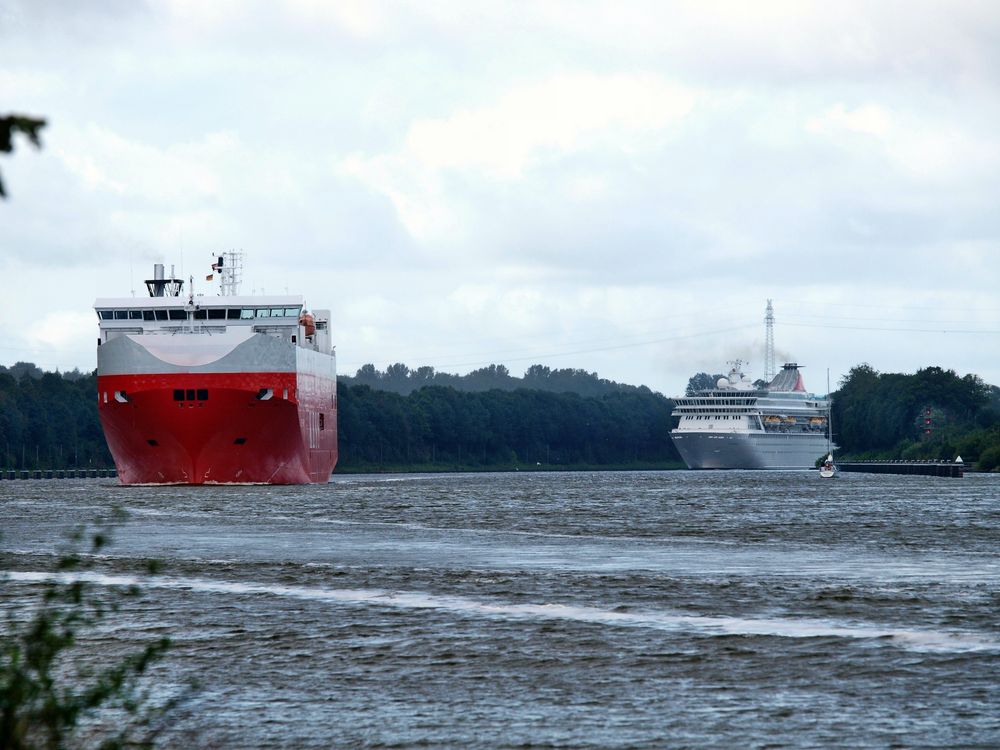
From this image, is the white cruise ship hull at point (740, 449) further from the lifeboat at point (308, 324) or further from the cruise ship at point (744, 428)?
the lifeboat at point (308, 324)

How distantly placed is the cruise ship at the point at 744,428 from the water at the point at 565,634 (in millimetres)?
123626

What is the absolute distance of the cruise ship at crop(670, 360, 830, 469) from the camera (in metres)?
163

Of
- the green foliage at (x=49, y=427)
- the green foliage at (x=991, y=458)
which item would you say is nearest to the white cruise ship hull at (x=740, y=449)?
the green foliage at (x=991, y=458)

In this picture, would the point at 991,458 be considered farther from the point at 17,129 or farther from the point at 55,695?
the point at 17,129

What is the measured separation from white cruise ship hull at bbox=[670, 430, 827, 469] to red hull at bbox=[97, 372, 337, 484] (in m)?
93.1

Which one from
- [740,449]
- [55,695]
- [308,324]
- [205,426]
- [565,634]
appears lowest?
[565,634]

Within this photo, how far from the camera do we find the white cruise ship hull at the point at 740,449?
531ft

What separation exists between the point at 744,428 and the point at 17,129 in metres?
159

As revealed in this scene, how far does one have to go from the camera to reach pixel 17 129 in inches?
221

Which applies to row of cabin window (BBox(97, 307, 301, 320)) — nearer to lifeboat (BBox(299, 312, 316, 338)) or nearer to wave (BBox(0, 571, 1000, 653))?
lifeboat (BBox(299, 312, 316, 338))

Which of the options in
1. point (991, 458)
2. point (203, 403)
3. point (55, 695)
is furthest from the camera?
point (991, 458)

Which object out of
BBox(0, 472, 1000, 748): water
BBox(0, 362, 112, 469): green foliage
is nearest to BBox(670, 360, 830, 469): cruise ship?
BBox(0, 362, 112, 469): green foliage

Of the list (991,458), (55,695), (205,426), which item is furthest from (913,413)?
(55,695)

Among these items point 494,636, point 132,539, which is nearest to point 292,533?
point 132,539
